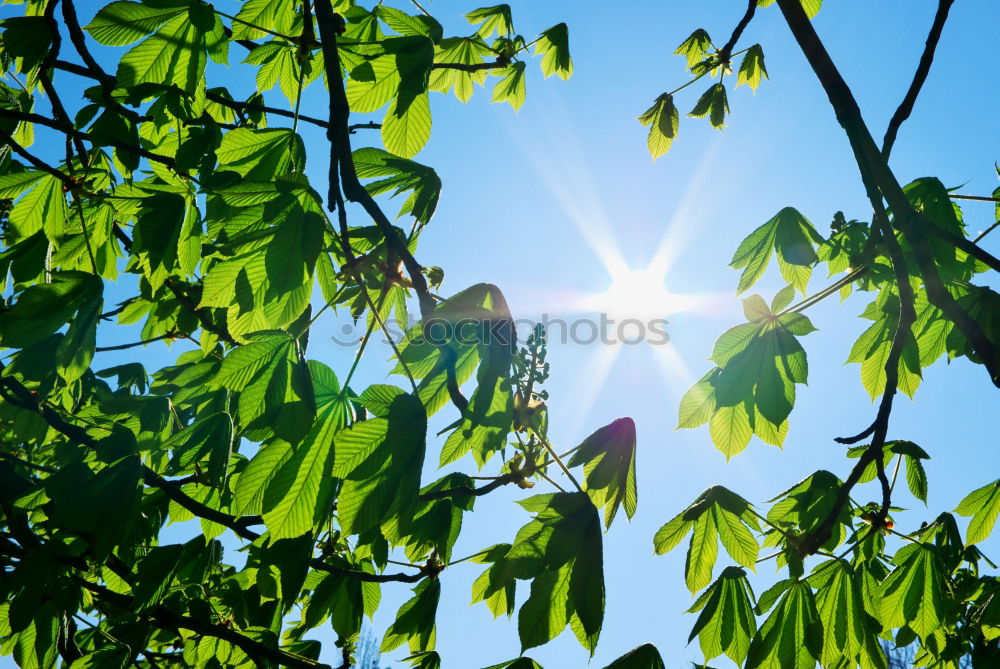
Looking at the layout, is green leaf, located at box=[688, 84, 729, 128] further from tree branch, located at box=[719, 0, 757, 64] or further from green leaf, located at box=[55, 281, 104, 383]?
green leaf, located at box=[55, 281, 104, 383]

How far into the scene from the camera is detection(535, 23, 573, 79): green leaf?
3229mm

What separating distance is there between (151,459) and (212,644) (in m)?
0.88

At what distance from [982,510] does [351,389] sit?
2.33 metres

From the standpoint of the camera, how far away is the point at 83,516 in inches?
56.6

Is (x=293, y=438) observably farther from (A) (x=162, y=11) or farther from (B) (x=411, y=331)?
(A) (x=162, y=11)

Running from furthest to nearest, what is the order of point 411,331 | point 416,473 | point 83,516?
point 83,516, point 411,331, point 416,473

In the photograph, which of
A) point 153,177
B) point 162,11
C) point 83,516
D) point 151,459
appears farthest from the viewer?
point 151,459

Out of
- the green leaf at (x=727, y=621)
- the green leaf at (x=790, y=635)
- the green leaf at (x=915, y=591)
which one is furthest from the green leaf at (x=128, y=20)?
the green leaf at (x=915, y=591)

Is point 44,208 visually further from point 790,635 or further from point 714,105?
point 714,105

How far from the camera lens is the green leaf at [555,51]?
3.23m

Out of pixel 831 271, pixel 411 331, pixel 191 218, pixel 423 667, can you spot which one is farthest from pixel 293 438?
pixel 831 271

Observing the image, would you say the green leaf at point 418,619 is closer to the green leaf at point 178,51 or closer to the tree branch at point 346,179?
the tree branch at point 346,179

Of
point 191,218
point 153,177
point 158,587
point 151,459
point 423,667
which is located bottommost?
point 423,667

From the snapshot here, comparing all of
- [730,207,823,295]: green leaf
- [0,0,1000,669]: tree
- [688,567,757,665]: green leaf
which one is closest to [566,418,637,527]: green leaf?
[0,0,1000,669]: tree
